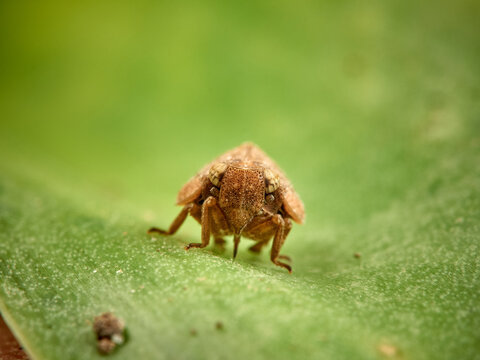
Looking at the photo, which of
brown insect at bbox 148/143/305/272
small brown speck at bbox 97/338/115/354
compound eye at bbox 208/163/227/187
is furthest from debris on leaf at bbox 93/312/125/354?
compound eye at bbox 208/163/227/187

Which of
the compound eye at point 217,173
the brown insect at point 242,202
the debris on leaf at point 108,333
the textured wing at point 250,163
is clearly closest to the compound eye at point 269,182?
the brown insect at point 242,202

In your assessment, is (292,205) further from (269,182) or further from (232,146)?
(232,146)

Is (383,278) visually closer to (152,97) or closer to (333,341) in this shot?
(333,341)

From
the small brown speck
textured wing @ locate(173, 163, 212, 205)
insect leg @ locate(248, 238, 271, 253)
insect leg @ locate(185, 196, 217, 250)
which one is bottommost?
the small brown speck

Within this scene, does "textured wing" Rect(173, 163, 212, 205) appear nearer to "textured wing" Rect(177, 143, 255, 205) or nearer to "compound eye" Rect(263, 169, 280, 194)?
"textured wing" Rect(177, 143, 255, 205)

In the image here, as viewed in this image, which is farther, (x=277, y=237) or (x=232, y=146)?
(x=232, y=146)

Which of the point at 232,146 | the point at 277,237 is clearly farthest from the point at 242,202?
the point at 232,146
